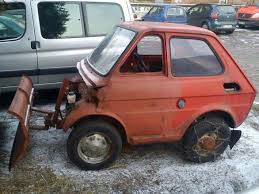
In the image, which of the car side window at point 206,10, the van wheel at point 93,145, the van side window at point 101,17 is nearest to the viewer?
the van wheel at point 93,145

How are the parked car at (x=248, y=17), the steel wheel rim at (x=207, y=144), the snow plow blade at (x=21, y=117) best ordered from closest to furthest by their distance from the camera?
the snow plow blade at (x=21, y=117), the steel wheel rim at (x=207, y=144), the parked car at (x=248, y=17)

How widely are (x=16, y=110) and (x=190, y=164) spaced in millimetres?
2256

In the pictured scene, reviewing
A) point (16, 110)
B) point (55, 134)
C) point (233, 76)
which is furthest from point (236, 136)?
point (16, 110)

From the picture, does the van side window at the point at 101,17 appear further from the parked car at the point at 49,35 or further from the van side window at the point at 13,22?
the van side window at the point at 13,22

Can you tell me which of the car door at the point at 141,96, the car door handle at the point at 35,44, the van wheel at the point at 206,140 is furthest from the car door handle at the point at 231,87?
the car door handle at the point at 35,44

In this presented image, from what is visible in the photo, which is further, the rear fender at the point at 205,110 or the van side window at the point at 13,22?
the van side window at the point at 13,22

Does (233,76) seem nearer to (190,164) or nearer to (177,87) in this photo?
(177,87)

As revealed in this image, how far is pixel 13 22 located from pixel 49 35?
23.8 inches

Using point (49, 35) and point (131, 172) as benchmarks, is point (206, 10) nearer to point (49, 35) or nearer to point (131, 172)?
point (49, 35)

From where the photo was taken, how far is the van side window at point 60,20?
6.29m

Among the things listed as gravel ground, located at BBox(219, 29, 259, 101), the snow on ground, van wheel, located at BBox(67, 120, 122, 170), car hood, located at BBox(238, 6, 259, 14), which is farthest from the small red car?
car hood, located at BBox(238, 6, 259, 14)

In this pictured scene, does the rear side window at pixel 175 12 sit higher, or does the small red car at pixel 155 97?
the small red car at pixel 155 97

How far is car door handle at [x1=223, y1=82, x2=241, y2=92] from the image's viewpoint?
4680mm

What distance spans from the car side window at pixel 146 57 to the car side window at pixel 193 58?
18 cm
